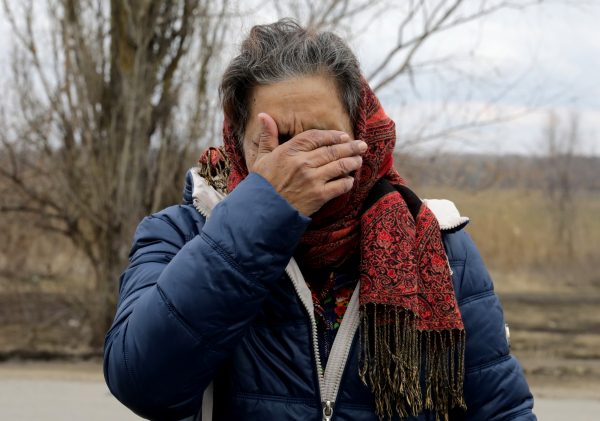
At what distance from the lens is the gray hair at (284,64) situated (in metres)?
1.30

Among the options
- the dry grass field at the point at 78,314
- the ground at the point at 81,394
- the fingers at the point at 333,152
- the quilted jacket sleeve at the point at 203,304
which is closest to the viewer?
the quilted jacket sleeve at the point at 203,304

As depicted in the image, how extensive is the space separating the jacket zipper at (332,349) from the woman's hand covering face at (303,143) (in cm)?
18

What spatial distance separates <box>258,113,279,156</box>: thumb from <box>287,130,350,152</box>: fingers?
56 millimetres

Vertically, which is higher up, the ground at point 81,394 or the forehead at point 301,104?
the forehead at point 301,104

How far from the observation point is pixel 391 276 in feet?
4.09

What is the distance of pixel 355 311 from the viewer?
1.28 metres

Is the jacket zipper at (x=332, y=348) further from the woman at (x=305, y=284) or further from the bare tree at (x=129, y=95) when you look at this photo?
the bare tree at (x=129, y=95)

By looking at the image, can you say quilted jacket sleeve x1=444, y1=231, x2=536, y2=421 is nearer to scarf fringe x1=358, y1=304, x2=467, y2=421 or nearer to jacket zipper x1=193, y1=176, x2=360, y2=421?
scarf fringe x1=358, y1=304, x2=467, y2=421

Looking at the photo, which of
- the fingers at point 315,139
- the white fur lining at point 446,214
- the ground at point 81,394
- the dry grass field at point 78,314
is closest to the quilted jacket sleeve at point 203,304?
the fingers at point 315,139

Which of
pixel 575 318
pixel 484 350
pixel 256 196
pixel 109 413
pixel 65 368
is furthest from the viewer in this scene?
pixel 575 318

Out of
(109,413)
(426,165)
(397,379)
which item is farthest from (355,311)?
(426,165)

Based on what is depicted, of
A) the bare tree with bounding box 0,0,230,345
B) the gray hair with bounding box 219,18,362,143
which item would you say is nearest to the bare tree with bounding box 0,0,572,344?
the bare tree with bounding box 0,0,230,345

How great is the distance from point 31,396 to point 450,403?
467 cm

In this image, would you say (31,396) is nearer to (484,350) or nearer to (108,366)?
(108,366)
